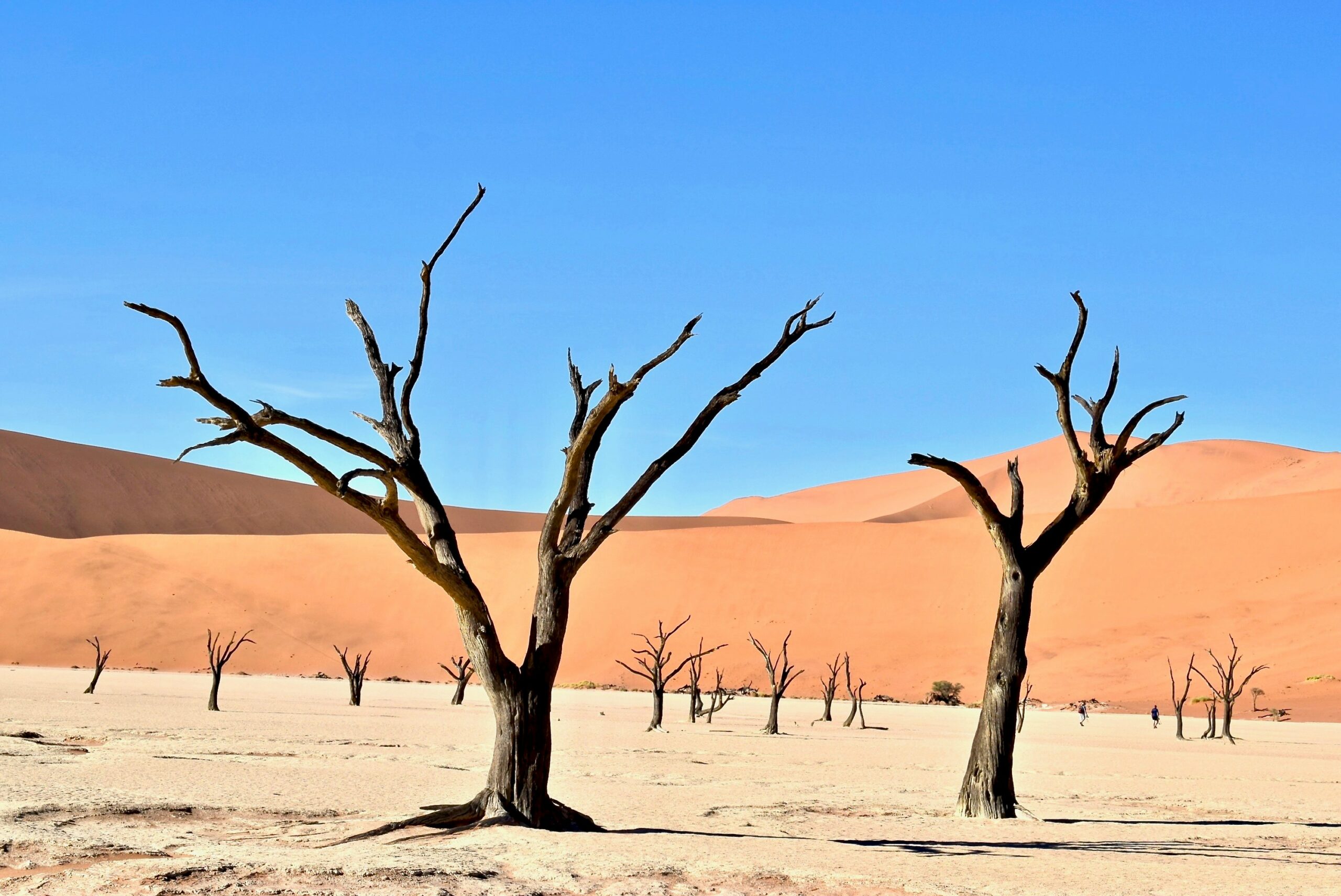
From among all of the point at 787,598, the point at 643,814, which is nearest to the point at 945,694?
the point at 787,598

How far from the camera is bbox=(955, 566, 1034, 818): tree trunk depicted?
41.9 ft

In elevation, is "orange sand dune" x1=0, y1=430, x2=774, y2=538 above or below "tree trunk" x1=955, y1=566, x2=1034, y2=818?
above

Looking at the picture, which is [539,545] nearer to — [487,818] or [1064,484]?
[487,818]

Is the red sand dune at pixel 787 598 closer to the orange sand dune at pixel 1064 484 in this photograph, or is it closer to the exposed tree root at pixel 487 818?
the orange sand dune at pixel 1064 484

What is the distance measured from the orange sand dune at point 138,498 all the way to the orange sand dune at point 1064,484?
3239 cm

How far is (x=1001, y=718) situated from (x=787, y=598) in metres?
54.5

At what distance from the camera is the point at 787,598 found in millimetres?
67062

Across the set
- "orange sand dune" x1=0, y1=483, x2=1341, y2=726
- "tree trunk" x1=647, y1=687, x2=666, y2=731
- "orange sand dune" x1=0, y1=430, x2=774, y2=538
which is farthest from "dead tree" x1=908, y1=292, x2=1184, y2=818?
"orange sand dune" x1=0, y1=430, x2=774, y2=538

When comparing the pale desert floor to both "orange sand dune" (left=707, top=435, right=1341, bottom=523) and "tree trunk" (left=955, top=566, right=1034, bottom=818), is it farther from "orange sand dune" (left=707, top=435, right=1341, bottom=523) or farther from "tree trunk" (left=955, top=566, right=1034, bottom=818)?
"orange sand dune" (left=707, top=435, right=1341, bottom=523)

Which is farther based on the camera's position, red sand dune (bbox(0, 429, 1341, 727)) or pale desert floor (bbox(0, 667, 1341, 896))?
red sand dune (bbox(0, 429, 1341, 727))

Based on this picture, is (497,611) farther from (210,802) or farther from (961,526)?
(210,802)

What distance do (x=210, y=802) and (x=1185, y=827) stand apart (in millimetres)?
8918

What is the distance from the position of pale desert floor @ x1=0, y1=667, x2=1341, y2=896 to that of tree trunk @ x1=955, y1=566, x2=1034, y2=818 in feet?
1.16

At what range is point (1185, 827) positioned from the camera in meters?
12.7
